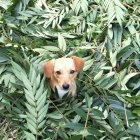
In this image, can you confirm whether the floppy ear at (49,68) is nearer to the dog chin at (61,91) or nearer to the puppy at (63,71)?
the puppy at (63,71)

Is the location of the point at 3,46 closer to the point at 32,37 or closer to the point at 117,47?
the point at 32,37

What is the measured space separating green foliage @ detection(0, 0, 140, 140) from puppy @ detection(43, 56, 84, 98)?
13cm

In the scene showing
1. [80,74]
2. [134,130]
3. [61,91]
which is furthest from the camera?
[80,74]

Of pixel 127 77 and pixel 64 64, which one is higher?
pixel 64 64

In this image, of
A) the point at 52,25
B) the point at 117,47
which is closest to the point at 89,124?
the point at 117,47

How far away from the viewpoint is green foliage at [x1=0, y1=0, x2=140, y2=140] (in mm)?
4004

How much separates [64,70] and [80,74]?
0.34 meters

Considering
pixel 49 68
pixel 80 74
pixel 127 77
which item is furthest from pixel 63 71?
pixel 127 77

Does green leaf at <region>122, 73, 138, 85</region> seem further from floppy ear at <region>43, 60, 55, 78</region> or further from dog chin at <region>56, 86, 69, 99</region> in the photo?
floppy ear at <region>43, 60, 55, 78</region>

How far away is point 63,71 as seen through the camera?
157 inches

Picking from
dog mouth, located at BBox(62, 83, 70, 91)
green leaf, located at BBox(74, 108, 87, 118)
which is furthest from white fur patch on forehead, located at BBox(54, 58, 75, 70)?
green leaf, located at BBox(74, 108, 87, 118)

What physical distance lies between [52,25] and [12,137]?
131cm

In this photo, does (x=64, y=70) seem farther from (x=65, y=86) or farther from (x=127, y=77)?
(x=127, y=77)

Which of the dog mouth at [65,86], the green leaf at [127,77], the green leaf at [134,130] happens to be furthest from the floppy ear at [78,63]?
the green leaf at [134,130]
